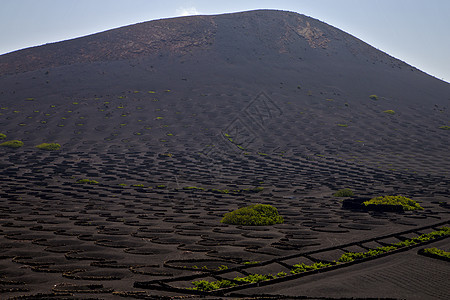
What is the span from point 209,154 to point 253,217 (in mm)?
26489

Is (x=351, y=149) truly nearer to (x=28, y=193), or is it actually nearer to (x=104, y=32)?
(x=28, y=193)

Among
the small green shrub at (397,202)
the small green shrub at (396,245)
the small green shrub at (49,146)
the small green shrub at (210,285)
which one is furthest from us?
the small green shrub at (49,146)

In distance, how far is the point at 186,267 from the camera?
1157 cm

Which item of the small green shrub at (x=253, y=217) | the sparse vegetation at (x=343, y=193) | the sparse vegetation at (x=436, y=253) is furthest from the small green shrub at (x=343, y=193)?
the sparse vegetation at (x=436, y=253)

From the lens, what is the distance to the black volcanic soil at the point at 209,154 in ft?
38.9

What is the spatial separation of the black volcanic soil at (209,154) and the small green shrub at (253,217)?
511 mm

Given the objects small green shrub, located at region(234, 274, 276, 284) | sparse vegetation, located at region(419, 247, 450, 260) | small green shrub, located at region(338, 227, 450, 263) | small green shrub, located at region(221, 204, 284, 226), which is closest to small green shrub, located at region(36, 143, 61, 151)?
small green shrub, located at region(221, 204, 284, 226)

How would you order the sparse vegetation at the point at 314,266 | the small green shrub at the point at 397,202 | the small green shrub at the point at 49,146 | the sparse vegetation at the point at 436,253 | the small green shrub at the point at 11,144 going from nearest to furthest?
the sparse vegetation at the point at 314,266 < the sparse vegetation at the point at 436,253 < the small green shrub at the point at 397,202 < the small green shrub at the point at 11,144 < the small green shrub at the point at 49,146

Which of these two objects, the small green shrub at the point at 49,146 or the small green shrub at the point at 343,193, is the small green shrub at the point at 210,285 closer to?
the small green shrub at the point at 343,193

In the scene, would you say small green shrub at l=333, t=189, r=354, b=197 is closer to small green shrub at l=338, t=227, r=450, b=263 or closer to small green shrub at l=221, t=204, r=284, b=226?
small green shrub at l=221, t=204, r=284, b=226

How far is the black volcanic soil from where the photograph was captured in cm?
1187

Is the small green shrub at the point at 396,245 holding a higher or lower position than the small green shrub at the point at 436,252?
lower

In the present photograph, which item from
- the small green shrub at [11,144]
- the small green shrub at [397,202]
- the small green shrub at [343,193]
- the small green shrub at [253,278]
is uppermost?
the small green shrub at [397,202]

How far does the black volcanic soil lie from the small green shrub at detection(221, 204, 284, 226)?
0.51 m
